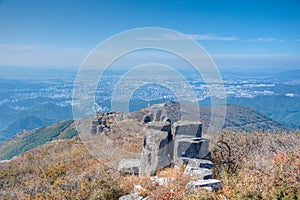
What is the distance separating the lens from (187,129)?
9609mm

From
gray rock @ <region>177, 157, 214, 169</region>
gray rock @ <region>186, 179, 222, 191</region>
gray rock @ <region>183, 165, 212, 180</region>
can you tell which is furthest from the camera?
gray rock @ <region>177, 157, 214, 169</region>

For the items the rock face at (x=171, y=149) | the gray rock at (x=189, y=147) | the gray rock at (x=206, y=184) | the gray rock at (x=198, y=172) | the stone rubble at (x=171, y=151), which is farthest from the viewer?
the gray rock at (x=189, y=147)

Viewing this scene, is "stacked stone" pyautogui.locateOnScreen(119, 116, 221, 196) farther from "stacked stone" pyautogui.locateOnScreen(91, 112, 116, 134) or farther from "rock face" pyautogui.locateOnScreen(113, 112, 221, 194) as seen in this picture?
"stacked stone" pyautogui.locateOnScreen(91, 112, 116, 134)

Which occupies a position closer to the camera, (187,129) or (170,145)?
(170,145)

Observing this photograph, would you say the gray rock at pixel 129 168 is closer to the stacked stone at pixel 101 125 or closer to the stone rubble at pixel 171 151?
the stone rubble at pixel 171 151

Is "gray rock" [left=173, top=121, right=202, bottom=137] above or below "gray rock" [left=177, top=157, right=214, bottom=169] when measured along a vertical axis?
above

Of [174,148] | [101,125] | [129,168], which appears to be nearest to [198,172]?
[174,148]

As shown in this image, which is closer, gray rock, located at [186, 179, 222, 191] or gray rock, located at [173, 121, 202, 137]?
gray rock, located at [186, 179, 222, 191]

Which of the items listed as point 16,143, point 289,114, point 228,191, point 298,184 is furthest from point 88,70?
point 289,114

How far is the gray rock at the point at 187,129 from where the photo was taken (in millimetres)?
9570

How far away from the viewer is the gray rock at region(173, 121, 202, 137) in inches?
377

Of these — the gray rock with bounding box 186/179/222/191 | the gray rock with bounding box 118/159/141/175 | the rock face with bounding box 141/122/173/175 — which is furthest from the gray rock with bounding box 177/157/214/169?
the gray rock with bounding box 118/159/141/175

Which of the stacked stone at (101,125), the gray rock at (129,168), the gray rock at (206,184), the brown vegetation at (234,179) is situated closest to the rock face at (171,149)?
the gray rock at (129,168)

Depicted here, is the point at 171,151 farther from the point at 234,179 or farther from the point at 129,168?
the point at 234,179
